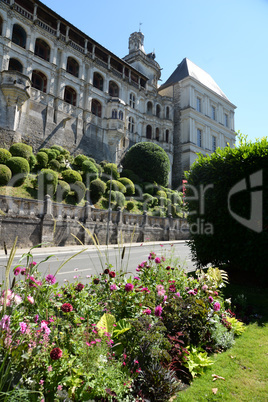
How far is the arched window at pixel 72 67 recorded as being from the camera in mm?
31750

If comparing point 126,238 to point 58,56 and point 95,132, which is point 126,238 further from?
point 58,56

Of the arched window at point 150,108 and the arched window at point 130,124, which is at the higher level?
the arched window at point 150,108

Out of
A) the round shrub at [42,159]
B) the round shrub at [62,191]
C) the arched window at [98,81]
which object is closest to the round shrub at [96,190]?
the round shrub at [62,191]

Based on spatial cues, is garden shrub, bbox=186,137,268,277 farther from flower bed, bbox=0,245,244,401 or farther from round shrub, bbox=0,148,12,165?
round shrub, bbox=0,148,12,165

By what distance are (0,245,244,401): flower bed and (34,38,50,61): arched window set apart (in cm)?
3333

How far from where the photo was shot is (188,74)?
4584cm

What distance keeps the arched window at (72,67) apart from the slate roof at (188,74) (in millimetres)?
21125

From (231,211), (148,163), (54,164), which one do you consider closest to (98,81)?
(148,163)

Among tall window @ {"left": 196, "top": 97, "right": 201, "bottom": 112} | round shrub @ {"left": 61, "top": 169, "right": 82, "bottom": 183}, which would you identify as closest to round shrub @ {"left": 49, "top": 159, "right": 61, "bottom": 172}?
round shrub @ {"left": 61, "top": 169, "right": 82, "bottom": 183}

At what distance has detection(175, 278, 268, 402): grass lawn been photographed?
102 inches

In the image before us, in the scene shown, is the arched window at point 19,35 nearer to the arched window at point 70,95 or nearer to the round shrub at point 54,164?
the arched window at point 70,95

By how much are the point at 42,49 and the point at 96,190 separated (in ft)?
67.9

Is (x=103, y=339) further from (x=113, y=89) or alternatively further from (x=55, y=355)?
(x=113, y=89)

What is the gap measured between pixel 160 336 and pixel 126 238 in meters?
17.4
